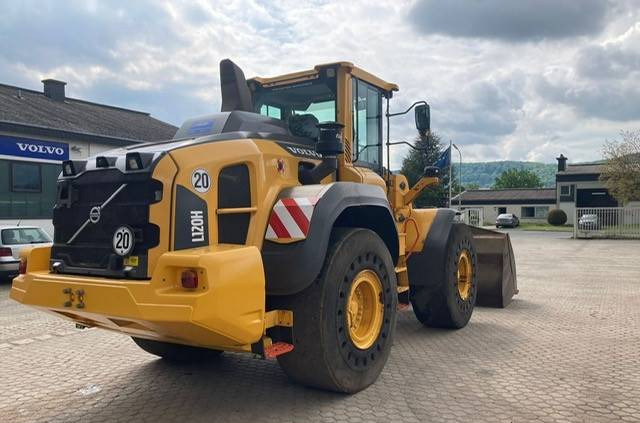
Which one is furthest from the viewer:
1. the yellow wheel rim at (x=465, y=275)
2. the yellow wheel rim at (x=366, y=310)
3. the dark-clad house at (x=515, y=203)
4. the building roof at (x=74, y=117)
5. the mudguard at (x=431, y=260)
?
the dark-clad house at (x=515, y=203)

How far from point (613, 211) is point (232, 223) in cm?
3074

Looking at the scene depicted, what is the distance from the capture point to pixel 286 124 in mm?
5289

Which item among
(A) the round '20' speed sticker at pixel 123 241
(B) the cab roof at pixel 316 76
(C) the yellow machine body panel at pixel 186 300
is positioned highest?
(B) the cab roof at pixel 316 76

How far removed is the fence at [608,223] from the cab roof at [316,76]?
26675 mm

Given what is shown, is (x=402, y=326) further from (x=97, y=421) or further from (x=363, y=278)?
(x=97, y=421)

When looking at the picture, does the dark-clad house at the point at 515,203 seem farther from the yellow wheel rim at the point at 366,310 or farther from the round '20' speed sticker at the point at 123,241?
the round '20' speed sticker at the point at 123,241

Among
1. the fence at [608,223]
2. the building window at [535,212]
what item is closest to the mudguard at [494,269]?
the fence at [608,223]

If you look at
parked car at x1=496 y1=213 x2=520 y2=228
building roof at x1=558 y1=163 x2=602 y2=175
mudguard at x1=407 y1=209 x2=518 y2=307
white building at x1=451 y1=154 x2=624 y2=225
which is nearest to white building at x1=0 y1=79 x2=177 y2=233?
mudguard at x1=407 y1=209 x2=518 y2=307

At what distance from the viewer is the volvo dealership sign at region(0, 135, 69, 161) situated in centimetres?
1888

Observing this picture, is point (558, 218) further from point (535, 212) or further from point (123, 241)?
point (123, 241)

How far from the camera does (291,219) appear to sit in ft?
13.0

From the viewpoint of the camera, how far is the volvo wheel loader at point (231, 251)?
3396 millimetres

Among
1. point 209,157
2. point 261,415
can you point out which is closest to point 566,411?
point 261,415

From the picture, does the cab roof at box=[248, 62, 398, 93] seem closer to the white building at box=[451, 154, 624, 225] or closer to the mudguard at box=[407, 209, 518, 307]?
the mudguard at box=[407, 209, 518, 307]
